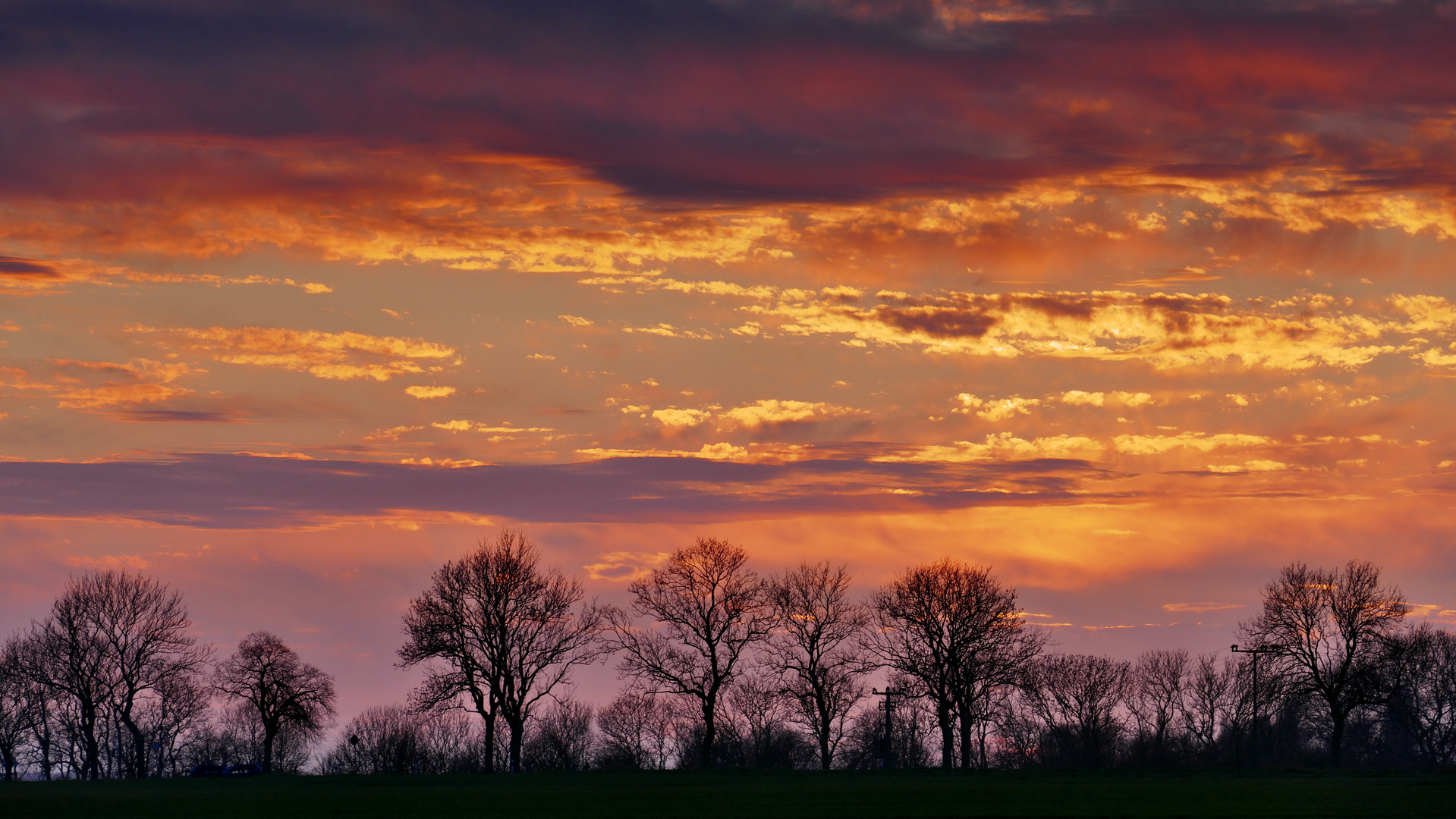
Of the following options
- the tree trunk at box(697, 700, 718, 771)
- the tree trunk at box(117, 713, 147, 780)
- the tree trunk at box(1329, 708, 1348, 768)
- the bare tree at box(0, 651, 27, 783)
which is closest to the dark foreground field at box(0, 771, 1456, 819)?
the tree trunk at box(697, 700, 718, 771)

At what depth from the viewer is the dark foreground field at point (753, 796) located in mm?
33906

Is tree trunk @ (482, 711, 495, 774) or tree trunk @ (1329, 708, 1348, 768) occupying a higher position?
tree trunk @ (482, 711, 495, 774)

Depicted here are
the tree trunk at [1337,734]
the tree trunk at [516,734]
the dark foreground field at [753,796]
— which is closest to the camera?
the dark foreground field at [753,796]

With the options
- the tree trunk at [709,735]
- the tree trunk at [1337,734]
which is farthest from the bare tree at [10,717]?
the tree trunk at [1337,734]

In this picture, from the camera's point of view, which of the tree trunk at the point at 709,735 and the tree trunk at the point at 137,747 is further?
the tree trunk at the point at 137,747

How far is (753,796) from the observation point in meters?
43.0

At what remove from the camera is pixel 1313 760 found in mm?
104688

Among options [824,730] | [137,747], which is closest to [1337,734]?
[824,730]

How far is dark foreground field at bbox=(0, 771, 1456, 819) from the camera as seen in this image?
111 ft

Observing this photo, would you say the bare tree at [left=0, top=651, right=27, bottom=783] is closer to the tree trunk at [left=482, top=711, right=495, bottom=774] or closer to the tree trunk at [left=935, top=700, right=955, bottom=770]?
the tree trunk at [left=482, top=711, right=495, bottom=774]

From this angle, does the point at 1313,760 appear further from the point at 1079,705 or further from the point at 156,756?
the point at 156,756

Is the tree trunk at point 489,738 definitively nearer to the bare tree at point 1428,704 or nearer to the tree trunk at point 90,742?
the tree trunk at point 90,742

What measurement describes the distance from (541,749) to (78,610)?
50.2 metres

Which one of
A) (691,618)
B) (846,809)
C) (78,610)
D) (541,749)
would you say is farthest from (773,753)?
(846,809)
